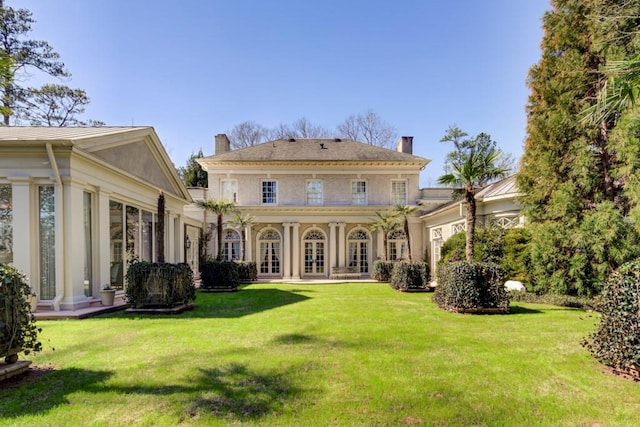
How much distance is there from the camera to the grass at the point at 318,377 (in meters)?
3.08

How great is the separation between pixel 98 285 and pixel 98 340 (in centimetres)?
412

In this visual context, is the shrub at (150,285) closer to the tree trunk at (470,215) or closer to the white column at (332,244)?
the tree trunk at (470,215)

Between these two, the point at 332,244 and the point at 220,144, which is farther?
the point at 220,144

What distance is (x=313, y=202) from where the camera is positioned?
20.2 meters

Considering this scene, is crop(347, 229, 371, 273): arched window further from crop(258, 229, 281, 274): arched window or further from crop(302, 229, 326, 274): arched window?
crop(258, 229, 281, 274): arched window

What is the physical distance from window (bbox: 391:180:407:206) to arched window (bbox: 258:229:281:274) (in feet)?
23.8

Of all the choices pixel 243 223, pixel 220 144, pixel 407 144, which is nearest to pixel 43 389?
pixel 243 223

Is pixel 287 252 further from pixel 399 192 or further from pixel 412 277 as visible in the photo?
pixel 412 277

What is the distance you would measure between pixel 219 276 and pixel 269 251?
24.3 feet

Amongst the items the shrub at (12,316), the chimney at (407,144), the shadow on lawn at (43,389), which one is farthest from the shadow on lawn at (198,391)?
the chimney at (407,144)

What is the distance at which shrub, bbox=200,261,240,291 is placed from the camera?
13.2 meters

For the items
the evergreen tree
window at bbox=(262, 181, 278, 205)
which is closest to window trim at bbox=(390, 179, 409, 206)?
window at bbox=(262, 181, 278, 205)

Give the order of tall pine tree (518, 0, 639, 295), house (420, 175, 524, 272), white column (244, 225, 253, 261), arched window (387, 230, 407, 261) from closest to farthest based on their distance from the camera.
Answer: tall pine tree (518, 0, 639, 295) → house (420, 175, 524, 272) → white column (244, 225, 253, 261) → arched window (387, 230, 407, 261)

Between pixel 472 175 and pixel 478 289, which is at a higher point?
pixel 472 175
